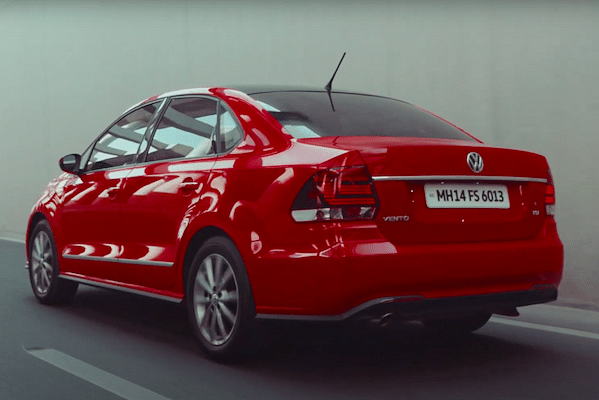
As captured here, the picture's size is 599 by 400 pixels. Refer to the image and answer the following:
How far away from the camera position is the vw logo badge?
4.24 meters

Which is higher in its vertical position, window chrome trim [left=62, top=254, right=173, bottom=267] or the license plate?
the license plate

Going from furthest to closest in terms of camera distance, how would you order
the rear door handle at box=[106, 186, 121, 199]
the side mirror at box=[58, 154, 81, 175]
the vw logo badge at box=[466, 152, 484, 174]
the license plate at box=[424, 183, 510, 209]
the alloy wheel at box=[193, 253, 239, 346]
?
the side mirror at box=[58, 154, 81, 175] < the rear door handle at box=[106, 186, 121, 199] < the alloy wheel at box=[193, 253, 239, 346] < the vw logo badge at box=[466, 152, 484, 174] < the license plate at box=[424, 183, 510, 209]

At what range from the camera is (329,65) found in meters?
10.1

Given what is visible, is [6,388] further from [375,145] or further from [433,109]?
[433,109]

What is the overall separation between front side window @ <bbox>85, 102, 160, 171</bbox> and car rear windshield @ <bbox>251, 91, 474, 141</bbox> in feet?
A: 4.02

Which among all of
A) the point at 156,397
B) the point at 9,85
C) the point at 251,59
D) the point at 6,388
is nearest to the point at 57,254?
the point at 6,388

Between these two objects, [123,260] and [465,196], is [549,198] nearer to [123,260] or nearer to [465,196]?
[465,196]

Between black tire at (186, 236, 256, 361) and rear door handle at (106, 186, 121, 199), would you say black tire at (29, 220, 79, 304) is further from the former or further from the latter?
black tire at (186, 236, 256, 361)

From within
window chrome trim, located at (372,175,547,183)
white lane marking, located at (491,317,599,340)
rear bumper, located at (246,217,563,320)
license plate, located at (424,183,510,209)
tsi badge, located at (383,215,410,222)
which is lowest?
white lane marking, located at (491,317,599,340)

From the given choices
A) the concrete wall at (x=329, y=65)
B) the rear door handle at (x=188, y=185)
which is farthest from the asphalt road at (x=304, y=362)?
the concrete wall at (x=329, y=65)

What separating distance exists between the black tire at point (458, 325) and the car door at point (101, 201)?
2.16 meters

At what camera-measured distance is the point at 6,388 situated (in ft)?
13.8

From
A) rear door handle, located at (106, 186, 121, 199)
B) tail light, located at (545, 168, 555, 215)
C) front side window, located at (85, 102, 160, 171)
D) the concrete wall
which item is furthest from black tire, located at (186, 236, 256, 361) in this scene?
the concrete wall

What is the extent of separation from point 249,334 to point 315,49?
20.9 feet
